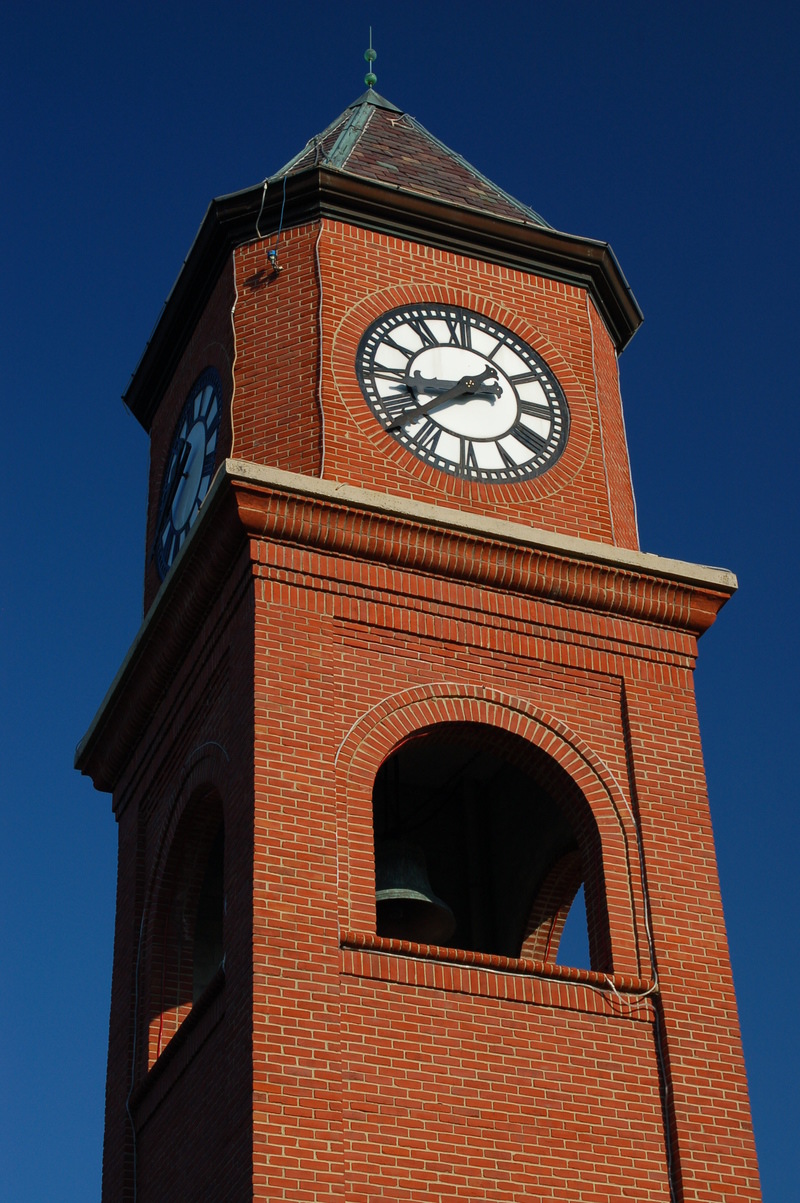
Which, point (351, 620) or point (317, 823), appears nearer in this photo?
point (317, 823)

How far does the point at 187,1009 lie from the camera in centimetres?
1677

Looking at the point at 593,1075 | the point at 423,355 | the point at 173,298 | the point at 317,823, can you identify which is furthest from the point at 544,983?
the point at 173,298

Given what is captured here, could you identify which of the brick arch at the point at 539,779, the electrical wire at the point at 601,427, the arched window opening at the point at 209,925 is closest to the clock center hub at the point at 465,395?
the electrical wire at the point at 601,427

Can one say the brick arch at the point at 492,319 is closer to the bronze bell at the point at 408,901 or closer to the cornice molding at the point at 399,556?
the cornice molding at the point at 399,556

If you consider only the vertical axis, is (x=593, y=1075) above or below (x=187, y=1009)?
below

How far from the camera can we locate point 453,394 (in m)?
17.8

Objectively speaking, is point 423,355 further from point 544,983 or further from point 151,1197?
point 151,1197

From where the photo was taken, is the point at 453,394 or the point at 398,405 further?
the point at 453,394

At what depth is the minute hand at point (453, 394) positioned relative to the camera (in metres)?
17.5

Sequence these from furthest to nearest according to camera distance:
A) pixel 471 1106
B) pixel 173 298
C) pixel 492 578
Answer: pixel 173 298 → pixel 492 578 → pixel 471 1106

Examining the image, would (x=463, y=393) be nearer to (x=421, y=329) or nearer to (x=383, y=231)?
(x=421, y=329)

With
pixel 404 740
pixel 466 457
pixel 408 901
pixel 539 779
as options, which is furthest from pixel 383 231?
pixel 408 901

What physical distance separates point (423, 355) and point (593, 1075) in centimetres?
648

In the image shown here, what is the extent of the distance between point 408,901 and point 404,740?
148 cm
